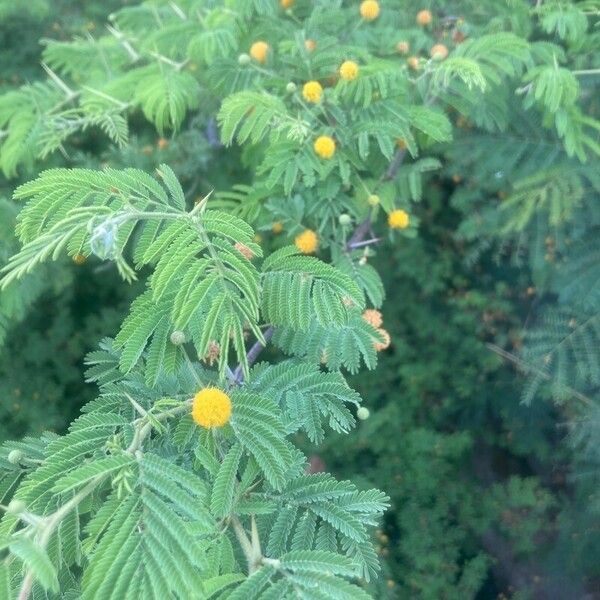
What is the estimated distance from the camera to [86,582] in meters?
1.22

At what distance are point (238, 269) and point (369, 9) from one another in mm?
1489

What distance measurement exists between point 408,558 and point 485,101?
6.60 feet

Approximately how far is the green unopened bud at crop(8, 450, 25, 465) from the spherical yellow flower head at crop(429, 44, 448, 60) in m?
1.73

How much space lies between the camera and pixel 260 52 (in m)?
2.32

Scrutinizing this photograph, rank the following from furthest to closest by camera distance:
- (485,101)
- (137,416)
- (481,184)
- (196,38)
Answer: (481,184), (485,101), (196,38), (137,416)

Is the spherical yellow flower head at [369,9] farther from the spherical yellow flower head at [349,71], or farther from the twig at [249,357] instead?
the twig at [249,357]

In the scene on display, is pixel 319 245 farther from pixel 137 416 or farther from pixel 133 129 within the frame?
pixel 133 129

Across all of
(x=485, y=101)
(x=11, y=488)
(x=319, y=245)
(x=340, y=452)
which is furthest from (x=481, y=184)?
(x=11, y=488)

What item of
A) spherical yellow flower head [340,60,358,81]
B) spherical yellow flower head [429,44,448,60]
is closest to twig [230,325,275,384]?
spherical yellow flower head [340,60,358,81]

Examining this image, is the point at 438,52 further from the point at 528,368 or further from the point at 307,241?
the point at 528,368

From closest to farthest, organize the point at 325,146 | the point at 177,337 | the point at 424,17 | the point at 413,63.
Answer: the point at 177,337 < the point at 325,146 < the point at 413,63 < the point at 424,17

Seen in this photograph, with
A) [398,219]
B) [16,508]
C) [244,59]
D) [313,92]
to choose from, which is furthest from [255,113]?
[16,508]

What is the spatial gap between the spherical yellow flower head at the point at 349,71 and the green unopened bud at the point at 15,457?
145 cm

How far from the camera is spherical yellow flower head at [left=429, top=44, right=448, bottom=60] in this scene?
2.23m
